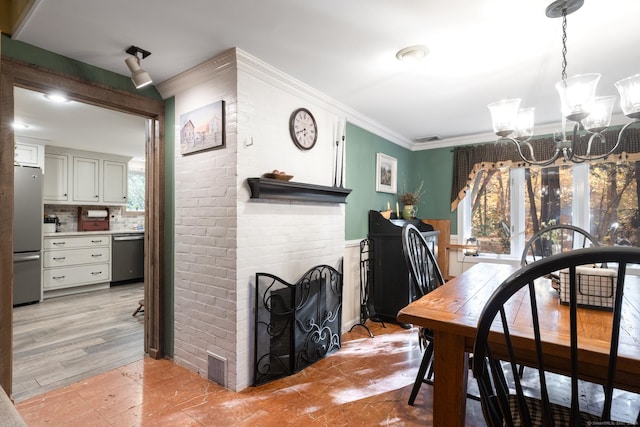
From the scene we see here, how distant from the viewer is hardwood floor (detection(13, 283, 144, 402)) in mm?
2291

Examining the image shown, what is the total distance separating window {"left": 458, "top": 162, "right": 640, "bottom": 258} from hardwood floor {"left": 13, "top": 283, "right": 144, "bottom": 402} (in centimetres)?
416

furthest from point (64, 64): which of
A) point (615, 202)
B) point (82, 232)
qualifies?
point (615, 202)

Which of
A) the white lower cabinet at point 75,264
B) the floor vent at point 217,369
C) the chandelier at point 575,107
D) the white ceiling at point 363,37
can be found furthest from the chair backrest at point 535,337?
the white lower cabinet at point 75,264

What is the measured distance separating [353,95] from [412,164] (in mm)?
2241

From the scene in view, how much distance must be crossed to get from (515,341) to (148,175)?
272 centimetres

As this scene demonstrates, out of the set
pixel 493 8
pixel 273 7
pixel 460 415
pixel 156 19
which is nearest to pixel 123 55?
pixel 156 19

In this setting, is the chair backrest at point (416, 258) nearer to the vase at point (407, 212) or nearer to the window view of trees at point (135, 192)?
the vase at point (407, 212)

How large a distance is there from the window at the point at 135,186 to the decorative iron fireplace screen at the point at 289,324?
4.82m

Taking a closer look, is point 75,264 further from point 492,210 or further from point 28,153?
point 492,210

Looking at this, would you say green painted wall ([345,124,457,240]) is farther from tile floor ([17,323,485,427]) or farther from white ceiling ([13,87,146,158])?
white ceiling ([13,87,146,158])

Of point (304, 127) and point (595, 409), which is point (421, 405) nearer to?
point (595, 409)

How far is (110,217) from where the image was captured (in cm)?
543

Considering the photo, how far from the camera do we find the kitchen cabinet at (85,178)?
4.61 metres

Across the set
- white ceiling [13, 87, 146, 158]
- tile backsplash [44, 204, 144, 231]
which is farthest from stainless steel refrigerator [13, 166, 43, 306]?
tile backsplash [44, 204, 144, 231]
